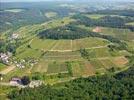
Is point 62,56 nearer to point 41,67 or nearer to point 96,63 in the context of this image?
point 41,67

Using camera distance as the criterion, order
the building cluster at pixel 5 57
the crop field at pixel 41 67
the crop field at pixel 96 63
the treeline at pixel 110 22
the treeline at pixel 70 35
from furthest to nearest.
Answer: the treeline at pixel 110 22, the treeline at pixel 70 35, the building cluster at pixel 5 57, the crop field at pixel 96 63, the crop field at pixel 41 67

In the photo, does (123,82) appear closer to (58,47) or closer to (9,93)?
(9,93)

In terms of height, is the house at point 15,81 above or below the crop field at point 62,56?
above

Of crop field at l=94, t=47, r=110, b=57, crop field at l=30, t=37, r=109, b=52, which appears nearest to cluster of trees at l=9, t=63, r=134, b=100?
crop field at l=94, t=47, r=110, b=57

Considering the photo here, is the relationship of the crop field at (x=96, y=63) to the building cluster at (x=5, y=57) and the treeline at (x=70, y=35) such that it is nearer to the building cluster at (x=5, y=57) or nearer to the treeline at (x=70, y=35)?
the building cluster at (x=5, y=57)

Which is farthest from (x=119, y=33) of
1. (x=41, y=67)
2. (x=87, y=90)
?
(x=87, y=90)

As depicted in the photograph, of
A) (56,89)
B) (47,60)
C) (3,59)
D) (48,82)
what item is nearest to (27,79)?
(48,82)

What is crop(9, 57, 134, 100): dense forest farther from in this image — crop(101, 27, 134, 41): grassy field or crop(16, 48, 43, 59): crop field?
crop(101, 27, 134, 41): grassy field

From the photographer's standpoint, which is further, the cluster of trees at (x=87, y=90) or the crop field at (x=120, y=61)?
the crop field at (x=120, y=61)

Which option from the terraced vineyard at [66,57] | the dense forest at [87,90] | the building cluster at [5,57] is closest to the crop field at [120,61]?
the terraced vineyard at [66,57]
